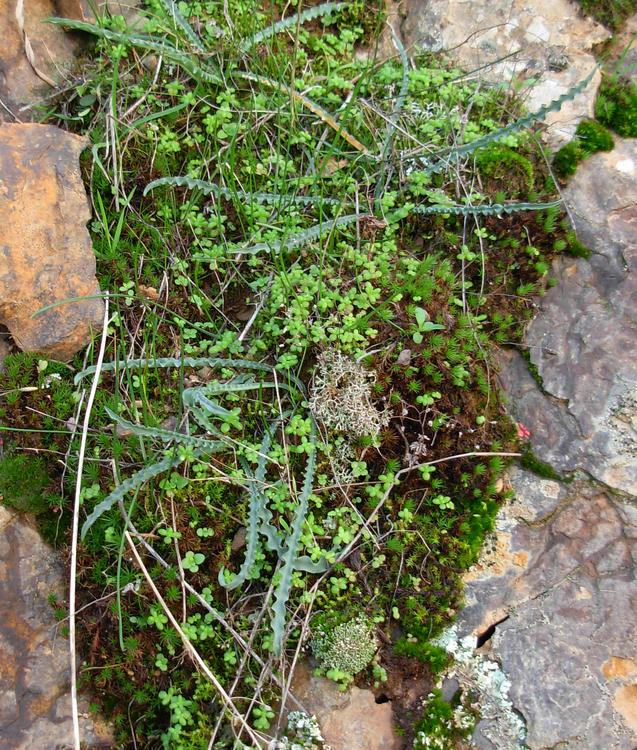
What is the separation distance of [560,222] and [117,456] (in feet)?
9.20

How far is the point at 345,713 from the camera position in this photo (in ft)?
9.91

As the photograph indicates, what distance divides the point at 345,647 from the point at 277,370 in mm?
1416

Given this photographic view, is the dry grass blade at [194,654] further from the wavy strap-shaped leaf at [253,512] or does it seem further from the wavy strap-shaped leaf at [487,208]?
the wavy strap-shaped leaf at [487,208]

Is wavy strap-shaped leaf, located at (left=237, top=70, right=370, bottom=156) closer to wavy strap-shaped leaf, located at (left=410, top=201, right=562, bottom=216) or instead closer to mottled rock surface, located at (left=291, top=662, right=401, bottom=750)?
wavy strap-shaped leaf, located at (left=410, top=201, right=562, bottom=216)

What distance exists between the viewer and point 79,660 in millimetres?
3076

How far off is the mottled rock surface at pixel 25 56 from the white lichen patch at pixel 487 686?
151 inches

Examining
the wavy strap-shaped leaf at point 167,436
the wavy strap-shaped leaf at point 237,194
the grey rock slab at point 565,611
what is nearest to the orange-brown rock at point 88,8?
the wavy strap-shaped leaf at point 237,194

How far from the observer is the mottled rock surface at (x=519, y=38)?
13.8ft

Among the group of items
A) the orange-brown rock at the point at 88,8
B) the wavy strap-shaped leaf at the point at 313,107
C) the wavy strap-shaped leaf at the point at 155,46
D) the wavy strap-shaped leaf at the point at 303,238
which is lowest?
the wavy strap-shaped leaf at the point at 303,238

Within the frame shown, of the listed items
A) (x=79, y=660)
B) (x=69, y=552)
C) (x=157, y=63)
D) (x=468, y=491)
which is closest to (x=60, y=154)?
(x=157, y=63)

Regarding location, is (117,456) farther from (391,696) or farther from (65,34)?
(65,34)

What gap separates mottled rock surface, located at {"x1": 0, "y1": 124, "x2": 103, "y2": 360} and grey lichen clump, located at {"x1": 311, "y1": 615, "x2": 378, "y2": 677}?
1.96 metres

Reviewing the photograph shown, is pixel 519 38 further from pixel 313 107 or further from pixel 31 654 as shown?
pixel 31 654

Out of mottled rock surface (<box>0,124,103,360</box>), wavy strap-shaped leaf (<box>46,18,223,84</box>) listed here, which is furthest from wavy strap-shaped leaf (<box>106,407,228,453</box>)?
wavy strap-shaped leaf (<box>46,18,223,84</box>)
